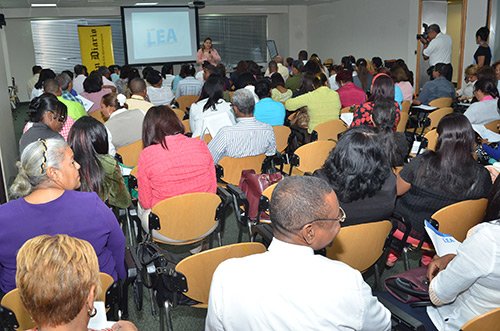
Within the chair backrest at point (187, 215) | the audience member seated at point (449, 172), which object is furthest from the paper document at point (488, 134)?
the chair backrest at point (187, 215)

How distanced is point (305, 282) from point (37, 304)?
774 millimetres

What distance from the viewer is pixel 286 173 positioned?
466 centimetres

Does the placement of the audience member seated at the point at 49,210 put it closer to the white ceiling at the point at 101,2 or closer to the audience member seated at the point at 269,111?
the audience member seated at the point at 269,111

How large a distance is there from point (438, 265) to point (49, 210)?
1801 mm

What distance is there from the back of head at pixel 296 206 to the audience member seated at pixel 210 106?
3.36 metres

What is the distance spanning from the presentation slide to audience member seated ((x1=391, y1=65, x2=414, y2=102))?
618 centimetres

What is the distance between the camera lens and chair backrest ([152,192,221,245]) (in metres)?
2.84

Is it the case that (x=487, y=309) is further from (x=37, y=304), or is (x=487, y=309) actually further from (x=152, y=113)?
(x=152, y=113)

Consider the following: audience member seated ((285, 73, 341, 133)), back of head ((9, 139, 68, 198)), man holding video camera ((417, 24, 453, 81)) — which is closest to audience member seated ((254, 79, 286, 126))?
audience member seated ((285, 73, 341, 133))

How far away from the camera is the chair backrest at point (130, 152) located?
4398 millimetres

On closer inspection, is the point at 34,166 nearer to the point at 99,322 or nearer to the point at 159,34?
the point at 99,322

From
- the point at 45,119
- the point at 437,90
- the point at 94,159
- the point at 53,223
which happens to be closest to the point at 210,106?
the point at 45,119

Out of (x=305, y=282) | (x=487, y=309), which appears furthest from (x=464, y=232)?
(x=305, y=282)

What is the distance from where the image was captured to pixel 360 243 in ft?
7.82
